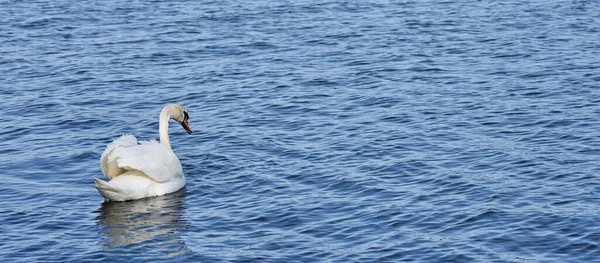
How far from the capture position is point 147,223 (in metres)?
16.5

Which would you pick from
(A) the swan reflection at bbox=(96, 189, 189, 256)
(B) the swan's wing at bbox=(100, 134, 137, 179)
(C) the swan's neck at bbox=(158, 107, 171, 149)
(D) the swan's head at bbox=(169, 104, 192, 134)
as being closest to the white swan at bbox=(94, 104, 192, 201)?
Result: (B) the swan's wing at bbox=(100, 134, 137, 179)

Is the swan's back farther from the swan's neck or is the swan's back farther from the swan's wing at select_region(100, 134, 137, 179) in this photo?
the swan's neck

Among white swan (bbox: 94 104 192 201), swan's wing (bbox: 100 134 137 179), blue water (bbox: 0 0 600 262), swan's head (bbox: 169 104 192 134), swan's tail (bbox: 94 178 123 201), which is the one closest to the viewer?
blue water (bbox: 0 0 600 262)

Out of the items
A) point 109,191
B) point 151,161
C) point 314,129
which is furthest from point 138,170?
point 314,129

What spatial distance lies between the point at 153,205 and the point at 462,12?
18.2 metres

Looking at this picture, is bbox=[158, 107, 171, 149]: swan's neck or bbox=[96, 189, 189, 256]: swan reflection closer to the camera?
bbox=[96, 189, 189, 256]: swan reflection

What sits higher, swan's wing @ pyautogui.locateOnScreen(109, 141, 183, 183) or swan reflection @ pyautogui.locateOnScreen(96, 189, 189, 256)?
swan's wing @ pyautogui.locateOnScreen(109, 141, 183, 183)

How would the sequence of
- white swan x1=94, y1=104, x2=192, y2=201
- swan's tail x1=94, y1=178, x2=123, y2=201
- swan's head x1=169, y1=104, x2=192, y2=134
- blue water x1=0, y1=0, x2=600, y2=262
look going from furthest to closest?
swan's head x1=169, y1=104, x2=192, y2=134 → white swan x1=94, y1=104, x2=192, y2=201 → swan's tail x1=94, y1=178, x2=123, y2=201 → blue water x1=0, y1=0, x2=600, y2=262

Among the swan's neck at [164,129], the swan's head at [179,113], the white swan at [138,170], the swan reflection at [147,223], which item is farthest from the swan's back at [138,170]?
the swan's head at [179,113]

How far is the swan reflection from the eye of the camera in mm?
15391

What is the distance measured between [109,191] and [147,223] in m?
1.07

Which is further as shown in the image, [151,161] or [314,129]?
[314,129]

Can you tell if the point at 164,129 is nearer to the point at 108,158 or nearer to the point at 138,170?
the point at 138,170

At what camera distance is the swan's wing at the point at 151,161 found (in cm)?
1748
